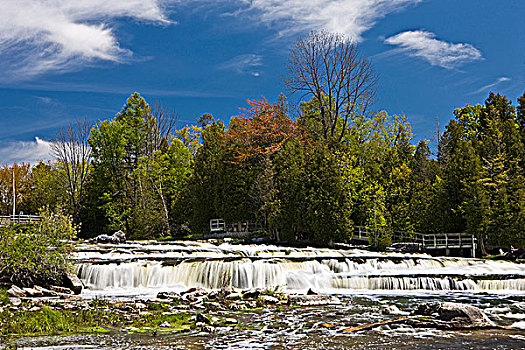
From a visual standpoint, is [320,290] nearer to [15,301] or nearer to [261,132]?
[15,301]

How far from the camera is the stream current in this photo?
10.7m

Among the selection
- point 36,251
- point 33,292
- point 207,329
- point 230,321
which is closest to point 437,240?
point 230,321

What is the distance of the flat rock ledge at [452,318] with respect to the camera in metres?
12.2

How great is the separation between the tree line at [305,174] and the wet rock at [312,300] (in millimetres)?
17722

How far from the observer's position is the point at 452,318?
41.2ft

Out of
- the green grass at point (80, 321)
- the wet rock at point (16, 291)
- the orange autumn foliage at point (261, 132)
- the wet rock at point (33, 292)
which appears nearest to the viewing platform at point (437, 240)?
the orange autumn foliage at point (261, 132)

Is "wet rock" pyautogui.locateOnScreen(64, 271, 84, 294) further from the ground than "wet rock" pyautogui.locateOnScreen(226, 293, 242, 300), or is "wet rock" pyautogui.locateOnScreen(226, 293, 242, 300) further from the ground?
"wet rock" pyautogui.locateOnScreen(64, 271, 84, 294)

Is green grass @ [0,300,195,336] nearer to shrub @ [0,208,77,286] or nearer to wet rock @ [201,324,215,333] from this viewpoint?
wet rock @ [201,324,215,333]

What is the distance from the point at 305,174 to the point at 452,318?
24929 millimetres

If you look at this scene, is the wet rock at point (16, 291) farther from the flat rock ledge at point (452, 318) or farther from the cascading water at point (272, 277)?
the flat rock ledge at point (452, 318)

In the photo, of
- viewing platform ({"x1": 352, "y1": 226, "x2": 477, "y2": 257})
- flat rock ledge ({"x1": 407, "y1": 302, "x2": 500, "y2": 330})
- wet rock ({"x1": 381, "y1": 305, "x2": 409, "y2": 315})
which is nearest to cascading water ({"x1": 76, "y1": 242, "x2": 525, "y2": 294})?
wet rock ({"x1": 381, "y1": 305, "x2": 409, "y2": 315})

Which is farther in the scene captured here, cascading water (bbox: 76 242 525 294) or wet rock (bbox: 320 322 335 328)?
cascading water (bbox: 76 242 525 294)

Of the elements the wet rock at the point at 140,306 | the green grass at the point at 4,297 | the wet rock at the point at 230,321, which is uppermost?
the green grass at the point at 4,297

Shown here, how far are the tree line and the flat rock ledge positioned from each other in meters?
19.8
